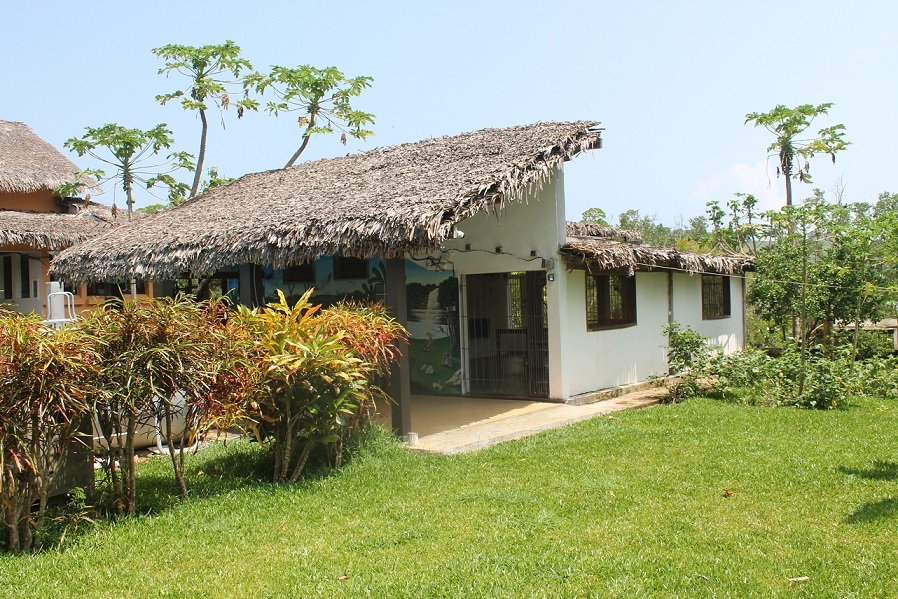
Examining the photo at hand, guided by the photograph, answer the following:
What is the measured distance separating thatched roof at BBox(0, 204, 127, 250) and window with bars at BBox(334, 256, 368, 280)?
19.4 feet

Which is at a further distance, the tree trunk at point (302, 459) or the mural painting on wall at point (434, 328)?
the mural painting on wall at point (434, 328)

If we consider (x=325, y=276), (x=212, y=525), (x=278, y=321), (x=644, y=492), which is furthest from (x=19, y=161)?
(x=644, y=492)

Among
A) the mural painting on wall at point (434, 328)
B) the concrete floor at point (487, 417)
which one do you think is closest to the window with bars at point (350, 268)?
the mural painting on wall at point (434, 328)

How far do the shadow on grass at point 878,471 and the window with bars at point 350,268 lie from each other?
8.00 metres

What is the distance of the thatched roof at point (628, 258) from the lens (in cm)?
1123

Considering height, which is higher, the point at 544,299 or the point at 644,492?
the point at 544,299

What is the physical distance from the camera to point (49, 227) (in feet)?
57.4

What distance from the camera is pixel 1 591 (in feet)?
14.9

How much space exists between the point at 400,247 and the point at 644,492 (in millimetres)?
3770

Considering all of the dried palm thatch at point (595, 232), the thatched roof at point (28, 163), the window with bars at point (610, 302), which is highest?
the thatched roof at point (28, 163)

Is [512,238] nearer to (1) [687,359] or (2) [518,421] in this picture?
(2) [518,421]

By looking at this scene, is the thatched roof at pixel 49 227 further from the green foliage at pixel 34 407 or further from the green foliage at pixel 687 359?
the green foliage at pixel 34 407

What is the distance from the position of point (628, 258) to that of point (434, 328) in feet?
10.9

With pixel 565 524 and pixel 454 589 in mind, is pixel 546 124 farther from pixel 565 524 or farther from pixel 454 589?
pixel 454 589
